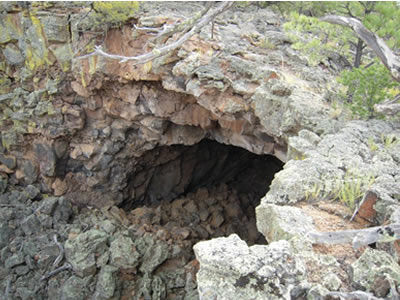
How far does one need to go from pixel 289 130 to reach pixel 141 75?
3225 millimetres

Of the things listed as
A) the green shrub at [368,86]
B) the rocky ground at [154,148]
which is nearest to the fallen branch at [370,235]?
the rocky ground at [154,148]

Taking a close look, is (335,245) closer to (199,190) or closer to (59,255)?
(59,255)

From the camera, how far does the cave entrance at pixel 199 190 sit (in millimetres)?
8852

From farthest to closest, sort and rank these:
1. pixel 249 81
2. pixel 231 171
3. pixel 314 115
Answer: pixel 231 171 < pixel 249 81 < pixel 314 115

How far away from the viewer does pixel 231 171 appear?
11.1m

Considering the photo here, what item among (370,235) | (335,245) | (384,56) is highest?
(384,56)

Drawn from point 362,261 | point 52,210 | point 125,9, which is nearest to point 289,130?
point 362,261

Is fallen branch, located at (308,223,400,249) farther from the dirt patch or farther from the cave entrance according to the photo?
the cave entrance

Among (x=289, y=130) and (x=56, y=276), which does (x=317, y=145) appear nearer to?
(x=289, y=130)

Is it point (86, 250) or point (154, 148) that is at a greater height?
point (154, 148)

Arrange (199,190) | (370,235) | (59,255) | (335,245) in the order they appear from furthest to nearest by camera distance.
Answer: (199,190)
(59,255)
(335,245)
(370,235)

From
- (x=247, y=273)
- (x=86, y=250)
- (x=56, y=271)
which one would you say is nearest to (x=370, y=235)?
(x=247, y=273)

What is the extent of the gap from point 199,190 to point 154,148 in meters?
2.11

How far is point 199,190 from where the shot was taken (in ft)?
33.5
